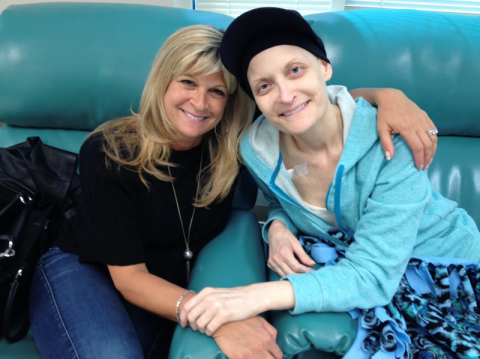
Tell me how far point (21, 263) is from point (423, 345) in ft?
3.29

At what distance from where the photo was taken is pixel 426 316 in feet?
2.72

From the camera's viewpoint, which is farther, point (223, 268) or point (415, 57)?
point (415, 57)

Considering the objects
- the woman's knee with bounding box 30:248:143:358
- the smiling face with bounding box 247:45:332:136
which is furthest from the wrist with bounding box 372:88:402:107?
the woman's knee with bounding box 30:248:143:358

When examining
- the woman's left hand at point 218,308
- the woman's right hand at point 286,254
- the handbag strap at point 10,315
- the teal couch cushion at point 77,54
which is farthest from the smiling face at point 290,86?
the handbag strap at point 10,315

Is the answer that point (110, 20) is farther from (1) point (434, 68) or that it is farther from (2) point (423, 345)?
(2) point (423, 345)

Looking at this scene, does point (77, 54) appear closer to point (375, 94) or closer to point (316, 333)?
point (375, 94)

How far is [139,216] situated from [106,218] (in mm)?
108

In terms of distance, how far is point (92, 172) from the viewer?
0.96 m

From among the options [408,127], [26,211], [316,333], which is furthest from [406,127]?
[26,211]

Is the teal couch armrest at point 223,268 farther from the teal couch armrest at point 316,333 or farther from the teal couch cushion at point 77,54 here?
the teal couch cushion at point 77,54

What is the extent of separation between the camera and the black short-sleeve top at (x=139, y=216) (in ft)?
3.12

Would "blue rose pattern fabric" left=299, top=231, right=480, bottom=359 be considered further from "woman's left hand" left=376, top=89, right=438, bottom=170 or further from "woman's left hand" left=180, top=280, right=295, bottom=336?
"woman's left hand" left=376, top=89, right=438, bottom=170

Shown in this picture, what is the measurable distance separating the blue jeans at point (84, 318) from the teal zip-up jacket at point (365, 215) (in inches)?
16.9

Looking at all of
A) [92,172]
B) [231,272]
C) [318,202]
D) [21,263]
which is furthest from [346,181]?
[21,263]
